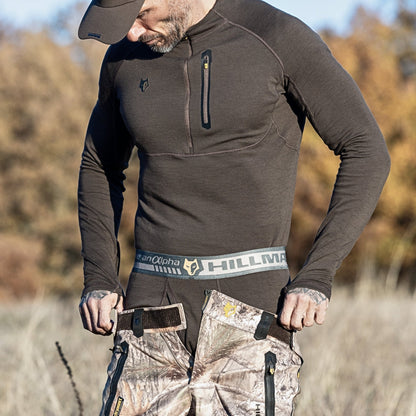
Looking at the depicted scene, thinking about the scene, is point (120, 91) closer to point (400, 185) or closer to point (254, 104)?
point (254, 104)

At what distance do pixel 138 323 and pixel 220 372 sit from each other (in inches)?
12.2

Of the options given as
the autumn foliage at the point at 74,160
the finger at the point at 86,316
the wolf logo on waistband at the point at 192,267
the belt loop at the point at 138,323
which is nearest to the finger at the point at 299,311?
the wolf logo on waistband at the point at 192,267

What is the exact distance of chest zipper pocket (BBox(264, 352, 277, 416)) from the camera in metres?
2.20

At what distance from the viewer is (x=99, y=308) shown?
2.48 metres

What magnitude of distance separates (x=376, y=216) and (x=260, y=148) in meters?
20.2

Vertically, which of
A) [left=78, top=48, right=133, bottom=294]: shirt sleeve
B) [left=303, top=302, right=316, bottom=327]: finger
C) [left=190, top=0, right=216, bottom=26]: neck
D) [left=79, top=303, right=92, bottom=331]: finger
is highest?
[left=190, top=0, right=216, bottom=26]: neck

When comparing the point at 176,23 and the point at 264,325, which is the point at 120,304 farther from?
the point at 176,23

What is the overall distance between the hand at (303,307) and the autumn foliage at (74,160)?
56.5 ft

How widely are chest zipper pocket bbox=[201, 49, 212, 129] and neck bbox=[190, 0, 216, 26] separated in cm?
12

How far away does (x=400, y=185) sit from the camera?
21422 mm

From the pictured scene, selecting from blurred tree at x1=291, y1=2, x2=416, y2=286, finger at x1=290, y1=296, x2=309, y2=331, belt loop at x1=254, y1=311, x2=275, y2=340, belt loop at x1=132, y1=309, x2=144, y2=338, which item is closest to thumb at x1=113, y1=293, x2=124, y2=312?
belt loop at x1=132, y1=309, x2=144, y2=338

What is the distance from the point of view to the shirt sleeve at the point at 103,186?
8.60 feet

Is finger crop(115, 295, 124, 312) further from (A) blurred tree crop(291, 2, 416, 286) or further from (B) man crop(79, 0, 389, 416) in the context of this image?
(A) blurred tree crop(291, 2, 416, 286)

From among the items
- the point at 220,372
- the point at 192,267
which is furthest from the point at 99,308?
the point at 220,372
